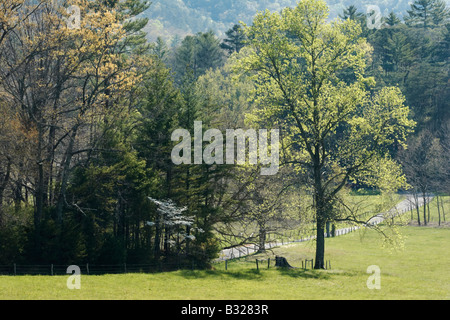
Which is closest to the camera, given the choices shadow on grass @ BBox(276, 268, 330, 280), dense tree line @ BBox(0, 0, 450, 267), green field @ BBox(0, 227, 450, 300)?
green field @ BBox(0, 227, 450, 300)

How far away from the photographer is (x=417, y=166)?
70.2 m

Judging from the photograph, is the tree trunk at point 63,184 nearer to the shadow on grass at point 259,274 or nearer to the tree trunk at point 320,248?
the shadow on grass at point 259,274

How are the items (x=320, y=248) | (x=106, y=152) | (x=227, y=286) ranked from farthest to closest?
(x=106, y=152) → (x=320, y=248) → (x=227, y=286)

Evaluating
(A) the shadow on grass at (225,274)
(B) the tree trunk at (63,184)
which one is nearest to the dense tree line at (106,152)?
(B) the tree trunk at (63,184)

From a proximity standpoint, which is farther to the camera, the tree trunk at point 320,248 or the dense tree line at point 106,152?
the tree trunk at point 320,248

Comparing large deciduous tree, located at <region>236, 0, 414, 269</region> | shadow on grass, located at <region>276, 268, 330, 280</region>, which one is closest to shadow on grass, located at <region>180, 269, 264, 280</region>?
shadow on grass, located at <region>276, 268, 330, 280</region>

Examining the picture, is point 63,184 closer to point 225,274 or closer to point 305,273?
point 225,274

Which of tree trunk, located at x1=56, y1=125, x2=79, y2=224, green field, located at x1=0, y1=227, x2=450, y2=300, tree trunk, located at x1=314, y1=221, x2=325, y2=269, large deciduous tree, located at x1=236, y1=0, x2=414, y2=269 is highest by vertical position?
large deciduous tree, located at x1=236, y1=0, x2=414, y2=269

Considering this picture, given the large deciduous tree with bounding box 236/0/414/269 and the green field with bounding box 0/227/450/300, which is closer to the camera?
the green field with bounding box 0/227/450/300

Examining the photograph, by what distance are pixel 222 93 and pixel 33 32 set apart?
2180 inches

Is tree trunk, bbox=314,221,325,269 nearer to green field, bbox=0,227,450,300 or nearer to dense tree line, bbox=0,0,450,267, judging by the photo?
green field, bbox=0,227,450,300

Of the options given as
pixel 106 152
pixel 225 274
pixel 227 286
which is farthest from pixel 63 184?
pixel 227 286
